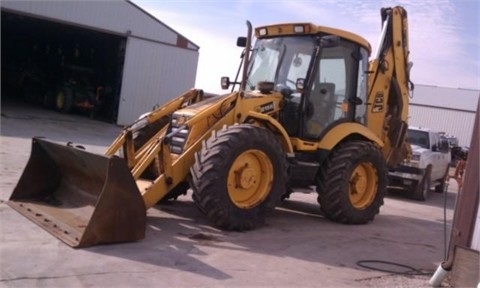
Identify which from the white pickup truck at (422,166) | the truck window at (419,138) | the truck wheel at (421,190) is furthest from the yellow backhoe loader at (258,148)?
the truck window at (419,138)

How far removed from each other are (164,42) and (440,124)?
24.6 meters

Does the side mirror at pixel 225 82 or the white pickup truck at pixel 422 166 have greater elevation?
the side mirror at pixel 225 82

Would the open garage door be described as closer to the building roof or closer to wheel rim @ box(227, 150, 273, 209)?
wheel rim @ box(227, 150, 273, 209)

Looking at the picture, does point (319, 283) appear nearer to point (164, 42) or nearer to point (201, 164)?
point (201, 164)

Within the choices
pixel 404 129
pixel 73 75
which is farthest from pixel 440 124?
pixel 404 129

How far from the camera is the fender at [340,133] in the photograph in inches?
338

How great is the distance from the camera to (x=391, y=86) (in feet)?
32.7

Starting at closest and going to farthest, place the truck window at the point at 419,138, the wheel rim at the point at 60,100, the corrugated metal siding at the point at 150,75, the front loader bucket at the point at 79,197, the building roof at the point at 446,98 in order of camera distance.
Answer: the front loader bucket at the point at 79,197
the truck window at the point at 419,138
the corrugated metal siding at the point at 150,75
the wheel rim at the point at 60,100
the building roof at the point at 446,98

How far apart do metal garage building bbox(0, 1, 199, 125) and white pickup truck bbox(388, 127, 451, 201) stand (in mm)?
12844

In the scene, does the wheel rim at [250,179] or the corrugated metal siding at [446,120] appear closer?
the wheel rim at [250,179]

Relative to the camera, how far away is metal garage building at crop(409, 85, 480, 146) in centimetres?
4006

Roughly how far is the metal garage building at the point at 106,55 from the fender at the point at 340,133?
1574cm

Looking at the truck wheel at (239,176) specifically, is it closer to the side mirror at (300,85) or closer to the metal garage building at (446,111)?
the side mirror at (300,85)

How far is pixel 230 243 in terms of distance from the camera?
6691 mm
